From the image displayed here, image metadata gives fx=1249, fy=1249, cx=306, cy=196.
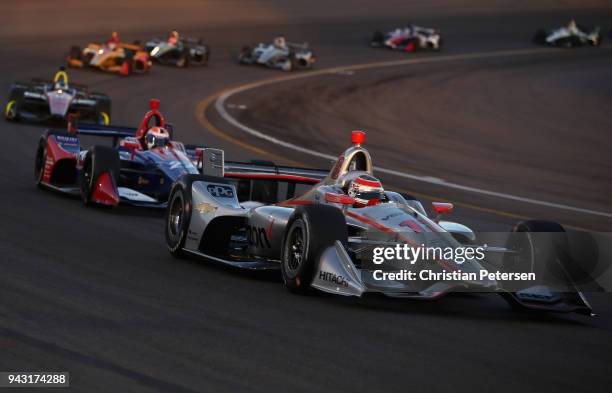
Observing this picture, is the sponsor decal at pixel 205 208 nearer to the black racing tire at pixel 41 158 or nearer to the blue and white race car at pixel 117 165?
the blue and white race car at pixel 117 165

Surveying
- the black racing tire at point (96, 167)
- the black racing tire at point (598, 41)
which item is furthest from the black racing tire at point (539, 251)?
the black racing tire at point (598, 41)

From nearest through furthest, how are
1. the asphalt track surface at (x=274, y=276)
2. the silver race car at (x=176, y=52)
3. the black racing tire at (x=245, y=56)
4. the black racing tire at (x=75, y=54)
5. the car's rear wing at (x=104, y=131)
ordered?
1. the asphalt track surface at (x=274, y=276)
2. the car's rear wing at (x=104, y=131)
3. the black racing tire at (x=75, y=54)
4. the silver race car at (x=176, y=52)
5. the black racing tire at (x=245, y=56)

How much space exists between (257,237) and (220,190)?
0.89 metres

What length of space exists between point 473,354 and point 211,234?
4312mm

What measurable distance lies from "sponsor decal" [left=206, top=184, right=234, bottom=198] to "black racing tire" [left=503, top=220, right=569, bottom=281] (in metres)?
3.28

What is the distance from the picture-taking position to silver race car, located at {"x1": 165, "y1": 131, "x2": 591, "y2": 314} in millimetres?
11055

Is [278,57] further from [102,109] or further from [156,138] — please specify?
[156,138]

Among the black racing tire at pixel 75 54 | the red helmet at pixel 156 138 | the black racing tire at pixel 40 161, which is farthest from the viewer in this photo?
the black racing tire at pixel 75 54

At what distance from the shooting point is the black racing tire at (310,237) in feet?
36.5

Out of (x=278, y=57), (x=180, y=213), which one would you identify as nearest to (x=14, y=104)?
(x=180, y=213)

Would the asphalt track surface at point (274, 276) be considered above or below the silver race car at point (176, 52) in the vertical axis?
above

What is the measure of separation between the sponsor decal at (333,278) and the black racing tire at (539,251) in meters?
1.59

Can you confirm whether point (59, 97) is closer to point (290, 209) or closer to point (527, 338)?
point (290, 209)

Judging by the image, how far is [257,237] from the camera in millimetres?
12875
